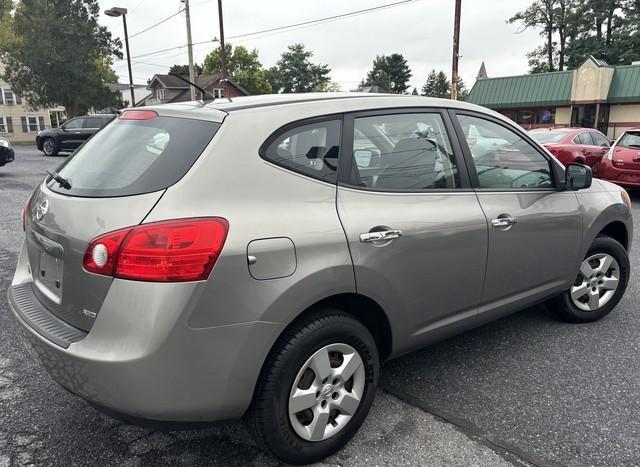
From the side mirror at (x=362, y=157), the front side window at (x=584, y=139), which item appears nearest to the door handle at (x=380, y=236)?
the side mirror at (x=362, y=157)

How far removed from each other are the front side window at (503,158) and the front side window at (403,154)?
239mm

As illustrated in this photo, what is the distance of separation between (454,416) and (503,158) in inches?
64.4

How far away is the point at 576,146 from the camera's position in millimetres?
11375

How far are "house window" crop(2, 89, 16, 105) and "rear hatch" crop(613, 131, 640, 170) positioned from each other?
52.0m

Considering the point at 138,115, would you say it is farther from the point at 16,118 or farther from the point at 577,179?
the point at 16,118

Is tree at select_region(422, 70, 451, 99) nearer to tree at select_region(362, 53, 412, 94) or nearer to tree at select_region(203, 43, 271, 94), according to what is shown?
tree at select_region(362, 53, 412, 94)

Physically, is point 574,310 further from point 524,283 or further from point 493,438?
point 493,438

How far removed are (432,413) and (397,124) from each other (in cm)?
159

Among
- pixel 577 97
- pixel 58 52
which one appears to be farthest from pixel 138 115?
pixel 58 52

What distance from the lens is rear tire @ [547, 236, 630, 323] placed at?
12.7 feet

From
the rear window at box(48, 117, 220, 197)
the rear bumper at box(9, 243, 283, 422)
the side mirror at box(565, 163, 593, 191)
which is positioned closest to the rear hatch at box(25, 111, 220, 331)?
the rear window at box(48, 117, 220, 197)

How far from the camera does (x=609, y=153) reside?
10.2 m

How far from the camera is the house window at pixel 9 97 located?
156 feet

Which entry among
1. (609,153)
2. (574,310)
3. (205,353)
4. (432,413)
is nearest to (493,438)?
(432,413)
